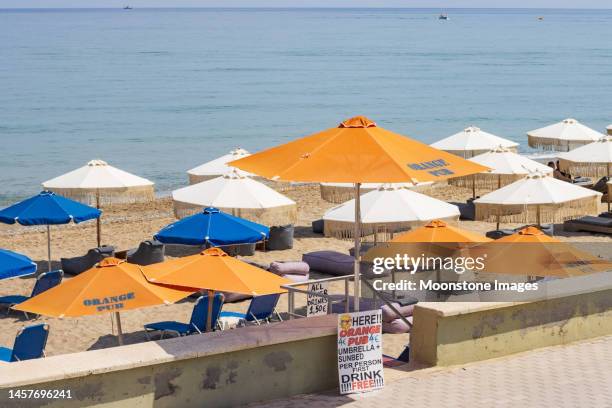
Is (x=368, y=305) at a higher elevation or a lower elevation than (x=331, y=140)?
lower

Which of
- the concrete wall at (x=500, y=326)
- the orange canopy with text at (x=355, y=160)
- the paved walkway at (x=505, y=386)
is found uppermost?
the orange canopy with text at (x=355, y=160)

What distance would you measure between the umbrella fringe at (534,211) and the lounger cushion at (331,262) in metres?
2.84

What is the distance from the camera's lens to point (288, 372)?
748 centimetres

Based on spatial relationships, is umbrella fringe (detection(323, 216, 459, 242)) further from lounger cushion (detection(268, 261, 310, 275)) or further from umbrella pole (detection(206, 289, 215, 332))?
umbrella pole (detection(206, 289, 215, 332))

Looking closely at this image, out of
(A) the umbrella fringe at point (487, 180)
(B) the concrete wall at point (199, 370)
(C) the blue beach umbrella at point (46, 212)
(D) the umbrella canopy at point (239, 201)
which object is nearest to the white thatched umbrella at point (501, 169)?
(A) the umbrella fringe at point (487, 180)

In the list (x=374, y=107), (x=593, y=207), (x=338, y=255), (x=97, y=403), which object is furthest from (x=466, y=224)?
(x=374, y=107)

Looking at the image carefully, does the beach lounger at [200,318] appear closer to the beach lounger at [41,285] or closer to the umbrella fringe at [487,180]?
the beach lounger at [41,285]

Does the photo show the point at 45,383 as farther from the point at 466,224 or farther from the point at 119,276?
the point at 466,224

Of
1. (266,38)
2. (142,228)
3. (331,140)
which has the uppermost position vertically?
(266,38)

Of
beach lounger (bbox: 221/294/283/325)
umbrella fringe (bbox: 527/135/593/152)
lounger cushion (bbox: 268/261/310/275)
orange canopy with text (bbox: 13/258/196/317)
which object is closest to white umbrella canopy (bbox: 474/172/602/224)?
lounger cushion (bbox: 268/261/310/275)

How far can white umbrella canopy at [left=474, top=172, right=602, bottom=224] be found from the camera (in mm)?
16625

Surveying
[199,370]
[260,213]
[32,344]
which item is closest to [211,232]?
[260,213]

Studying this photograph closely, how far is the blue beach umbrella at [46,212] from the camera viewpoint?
1483 centimetres

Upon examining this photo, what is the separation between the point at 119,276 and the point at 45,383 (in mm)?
3459
